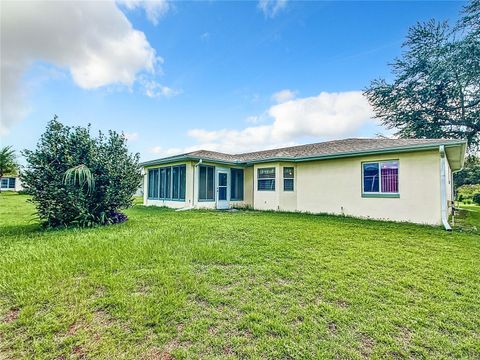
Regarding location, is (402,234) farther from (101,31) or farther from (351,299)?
(101,31)

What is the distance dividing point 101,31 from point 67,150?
189 inches

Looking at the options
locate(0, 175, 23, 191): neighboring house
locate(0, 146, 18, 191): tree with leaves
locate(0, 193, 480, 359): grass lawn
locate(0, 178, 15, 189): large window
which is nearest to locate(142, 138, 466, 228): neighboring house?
locate(0, 193, 480, 359): grass lawn

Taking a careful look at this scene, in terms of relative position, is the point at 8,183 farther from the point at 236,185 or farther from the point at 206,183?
the point at 236,185

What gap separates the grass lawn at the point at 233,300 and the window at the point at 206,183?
736 cm

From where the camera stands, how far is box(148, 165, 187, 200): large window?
13319mm

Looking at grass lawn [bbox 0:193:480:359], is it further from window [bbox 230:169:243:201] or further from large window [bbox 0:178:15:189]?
large window [bbox 0:178:15:189]

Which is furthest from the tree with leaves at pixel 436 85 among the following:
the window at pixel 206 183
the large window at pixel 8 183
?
the large window at pixel 8 183

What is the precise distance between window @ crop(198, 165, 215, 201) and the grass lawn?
7.36m

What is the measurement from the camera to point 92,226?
7445 mm

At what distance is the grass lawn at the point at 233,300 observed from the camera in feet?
7.78

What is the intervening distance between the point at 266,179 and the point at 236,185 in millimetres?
2251

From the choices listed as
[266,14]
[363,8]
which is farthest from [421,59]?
[266,14]

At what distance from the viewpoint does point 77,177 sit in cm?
712

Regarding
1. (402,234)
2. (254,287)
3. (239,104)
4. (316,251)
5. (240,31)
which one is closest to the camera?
(254,287)
